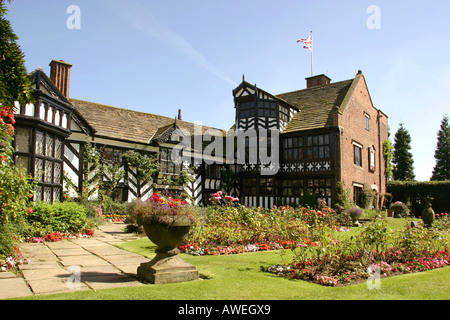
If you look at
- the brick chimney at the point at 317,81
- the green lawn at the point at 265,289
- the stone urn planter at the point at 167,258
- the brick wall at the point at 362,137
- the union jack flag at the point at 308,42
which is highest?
the union jack flag at the point at 308,42

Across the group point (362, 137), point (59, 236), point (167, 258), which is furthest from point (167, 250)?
point (362, 137)

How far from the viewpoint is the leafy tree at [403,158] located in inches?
1614

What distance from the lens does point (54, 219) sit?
35.2 ft

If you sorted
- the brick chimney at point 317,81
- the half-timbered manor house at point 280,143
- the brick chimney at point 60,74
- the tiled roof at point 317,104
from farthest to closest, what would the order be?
1. the brick chimney at point 317,81
2. the tiled roof at point 317,104
3. the half-timbered manor house at point 280,143
4. the brick chimney at point 60,74

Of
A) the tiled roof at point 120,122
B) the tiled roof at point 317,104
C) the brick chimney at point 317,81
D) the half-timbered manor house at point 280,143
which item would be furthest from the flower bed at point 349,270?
the brick chimney at point 317,81

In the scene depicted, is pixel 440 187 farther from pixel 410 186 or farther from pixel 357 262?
pixel 357 262

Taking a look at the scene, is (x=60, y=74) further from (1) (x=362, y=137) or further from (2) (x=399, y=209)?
(2) (x=399, y=209)

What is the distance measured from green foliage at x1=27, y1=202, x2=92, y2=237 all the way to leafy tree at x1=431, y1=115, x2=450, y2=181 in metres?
42.4

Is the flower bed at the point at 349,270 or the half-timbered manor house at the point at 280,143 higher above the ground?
the half-timbered manor house at the point at 280,143

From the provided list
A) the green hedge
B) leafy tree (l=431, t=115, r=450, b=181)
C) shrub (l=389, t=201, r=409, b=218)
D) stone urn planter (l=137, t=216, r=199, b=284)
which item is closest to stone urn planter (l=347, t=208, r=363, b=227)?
shrub (l=389, t=201, r=409, b=218)

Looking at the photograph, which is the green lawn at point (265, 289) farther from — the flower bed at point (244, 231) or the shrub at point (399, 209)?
the shrub at point (399, 209)

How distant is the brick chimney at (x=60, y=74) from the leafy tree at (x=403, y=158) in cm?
3708

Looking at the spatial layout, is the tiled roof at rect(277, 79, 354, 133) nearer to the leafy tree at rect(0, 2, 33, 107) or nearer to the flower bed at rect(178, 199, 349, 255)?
the flower bed at rect(178, 199, 349, 255)
